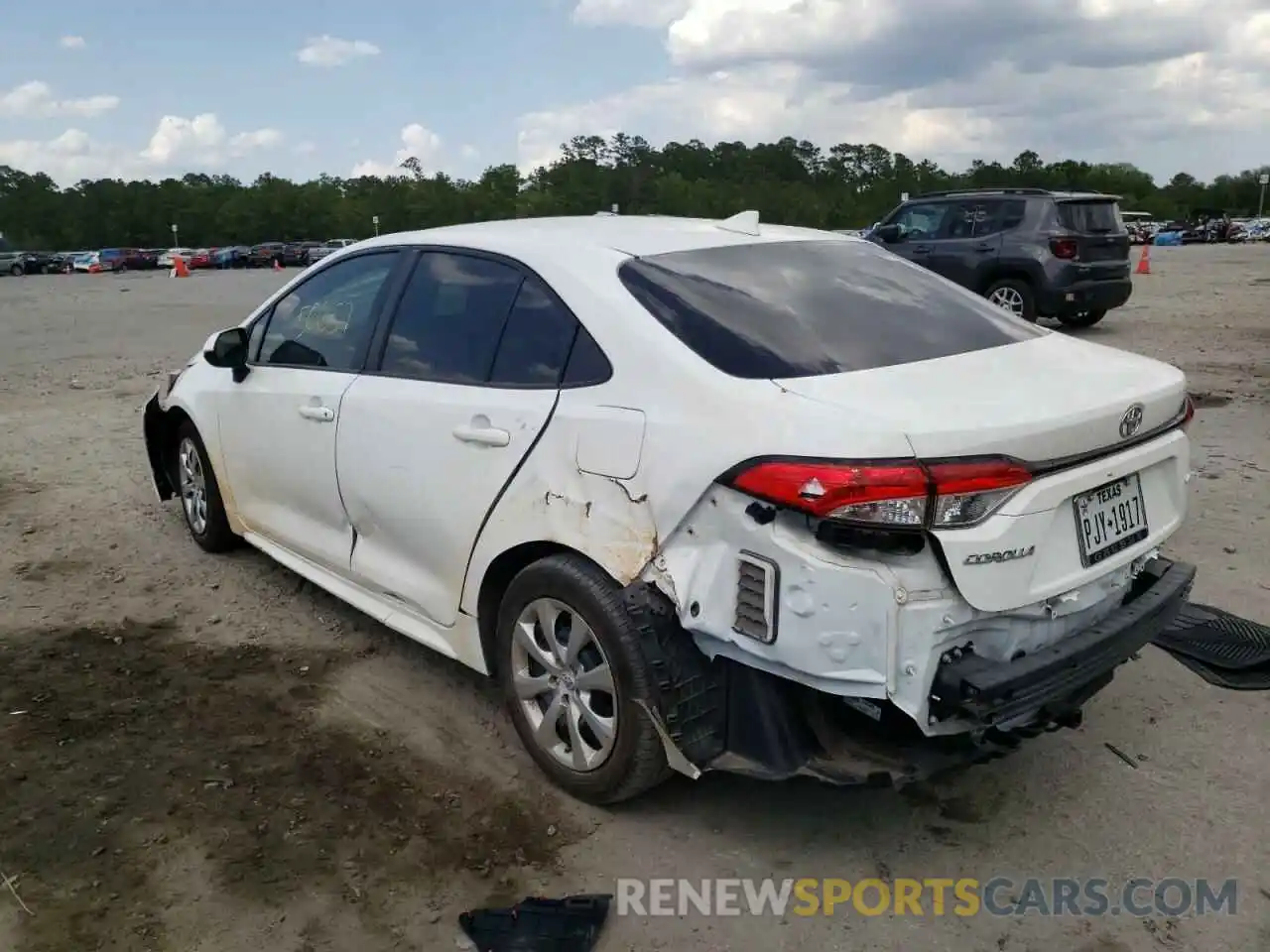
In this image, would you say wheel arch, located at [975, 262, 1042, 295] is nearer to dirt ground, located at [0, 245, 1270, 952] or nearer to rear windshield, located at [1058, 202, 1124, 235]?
rear windshield, located at [1058, 202, 1124, 235]

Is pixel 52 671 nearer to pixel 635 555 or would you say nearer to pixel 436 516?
pixel 436 516

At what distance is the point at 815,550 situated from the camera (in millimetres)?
2484

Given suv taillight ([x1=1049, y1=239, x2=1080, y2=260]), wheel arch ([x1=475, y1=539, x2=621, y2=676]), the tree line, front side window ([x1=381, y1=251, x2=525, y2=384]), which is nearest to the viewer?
wheel arch ([x1=475, y1=539, x2=621, y2=676])

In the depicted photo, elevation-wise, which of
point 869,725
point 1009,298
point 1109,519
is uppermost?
point 1109,519

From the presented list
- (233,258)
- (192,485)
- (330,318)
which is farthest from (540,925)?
(233,258)

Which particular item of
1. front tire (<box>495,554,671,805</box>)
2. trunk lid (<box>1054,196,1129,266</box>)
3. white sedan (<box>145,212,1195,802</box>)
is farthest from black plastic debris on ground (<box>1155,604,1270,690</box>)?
trunk lid (<box>1054,196,1129,266</box>)

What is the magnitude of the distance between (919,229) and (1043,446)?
39.1 feet

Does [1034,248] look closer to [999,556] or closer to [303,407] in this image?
[303,407]

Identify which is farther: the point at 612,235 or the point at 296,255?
the point at 296,255

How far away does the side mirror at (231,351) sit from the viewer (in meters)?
4.57

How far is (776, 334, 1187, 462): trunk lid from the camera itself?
99.1 inches

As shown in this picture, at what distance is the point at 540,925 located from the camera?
8.66 feet

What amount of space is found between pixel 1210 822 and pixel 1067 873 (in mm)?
534

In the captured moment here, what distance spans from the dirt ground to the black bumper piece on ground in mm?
522
